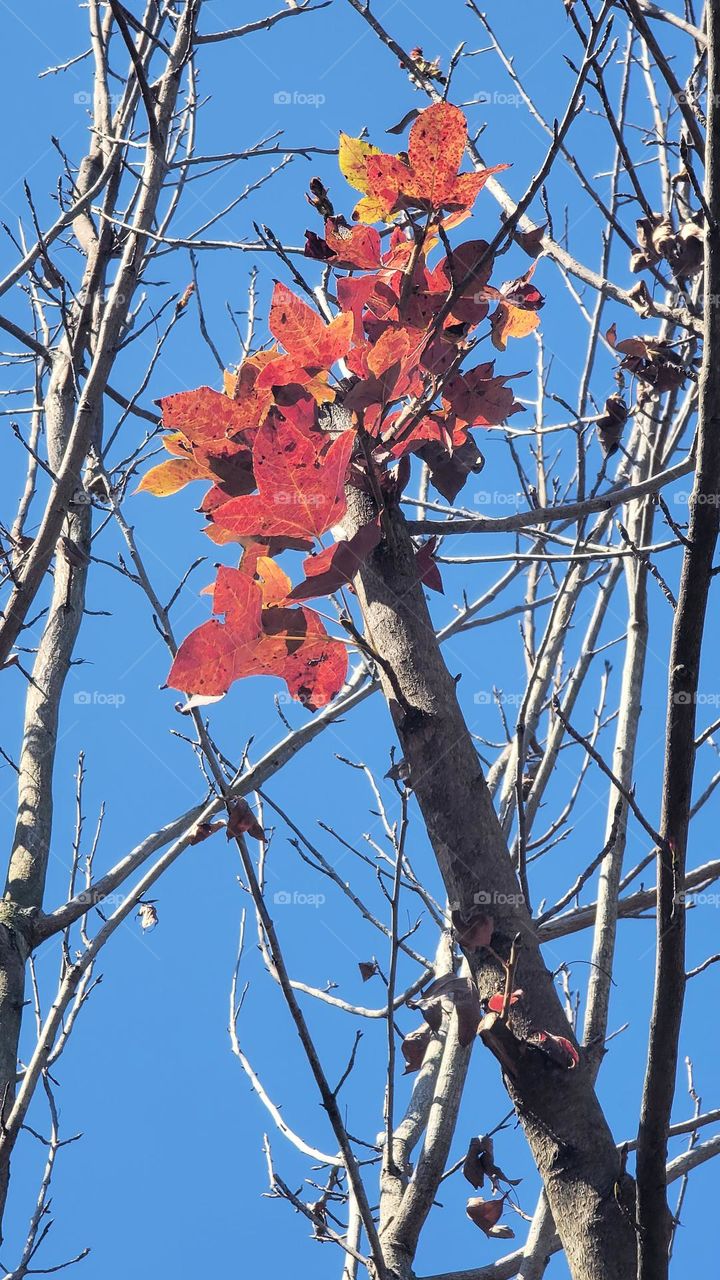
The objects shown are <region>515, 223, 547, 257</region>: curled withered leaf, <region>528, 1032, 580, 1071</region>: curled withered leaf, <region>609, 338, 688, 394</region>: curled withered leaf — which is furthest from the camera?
<region>609, 338, 688, 394</region>: curled withered leaf

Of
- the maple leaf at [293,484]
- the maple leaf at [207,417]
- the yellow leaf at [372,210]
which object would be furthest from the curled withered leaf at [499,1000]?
the yellow leaf at [372,210]

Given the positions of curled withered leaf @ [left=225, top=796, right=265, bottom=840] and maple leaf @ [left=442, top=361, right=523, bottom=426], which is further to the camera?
maple leaf @ [left=442, top=361, right=523, bottom=426]

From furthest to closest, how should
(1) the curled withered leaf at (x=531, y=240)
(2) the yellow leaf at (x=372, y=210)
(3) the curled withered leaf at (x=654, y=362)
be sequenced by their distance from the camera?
1. (3) the curled withered leaf at (x=654, y=362)
2. (1) the curled withered leaf at (x=531, y=240)
3. (2) the yellow leaf at (x=372, y=210)

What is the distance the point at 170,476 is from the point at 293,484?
0.26 meters

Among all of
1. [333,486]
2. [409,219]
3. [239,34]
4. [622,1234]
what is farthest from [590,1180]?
[239,34]

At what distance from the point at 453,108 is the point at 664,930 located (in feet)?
2.66

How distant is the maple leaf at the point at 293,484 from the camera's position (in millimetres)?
965

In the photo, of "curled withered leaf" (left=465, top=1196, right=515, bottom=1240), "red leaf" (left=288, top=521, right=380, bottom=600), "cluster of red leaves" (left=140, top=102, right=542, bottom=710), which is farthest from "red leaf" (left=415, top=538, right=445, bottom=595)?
"curled withered leaf" (left=465, top=1196, right=515, bottom=1240)

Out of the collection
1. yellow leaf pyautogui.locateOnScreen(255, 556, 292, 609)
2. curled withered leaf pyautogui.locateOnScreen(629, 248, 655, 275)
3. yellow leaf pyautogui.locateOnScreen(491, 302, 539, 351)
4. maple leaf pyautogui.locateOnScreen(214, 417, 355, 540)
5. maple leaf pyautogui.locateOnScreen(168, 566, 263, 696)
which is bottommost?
maple leaf pyautogui.locateOnScreen(168, 566, 263, 696)

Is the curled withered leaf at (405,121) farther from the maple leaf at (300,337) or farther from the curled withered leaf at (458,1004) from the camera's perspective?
the curled withered leaf at (458,1004)

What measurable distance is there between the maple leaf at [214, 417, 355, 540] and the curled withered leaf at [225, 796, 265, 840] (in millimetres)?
277

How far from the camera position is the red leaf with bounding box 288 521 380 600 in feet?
3.17

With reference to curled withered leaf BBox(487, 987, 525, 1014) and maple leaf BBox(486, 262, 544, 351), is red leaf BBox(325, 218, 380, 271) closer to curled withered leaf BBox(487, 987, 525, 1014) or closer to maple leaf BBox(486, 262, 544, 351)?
maple leaf BBox(486, 262, 544, 351)

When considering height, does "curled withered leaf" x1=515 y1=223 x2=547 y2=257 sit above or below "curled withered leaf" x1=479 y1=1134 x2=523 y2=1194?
above
